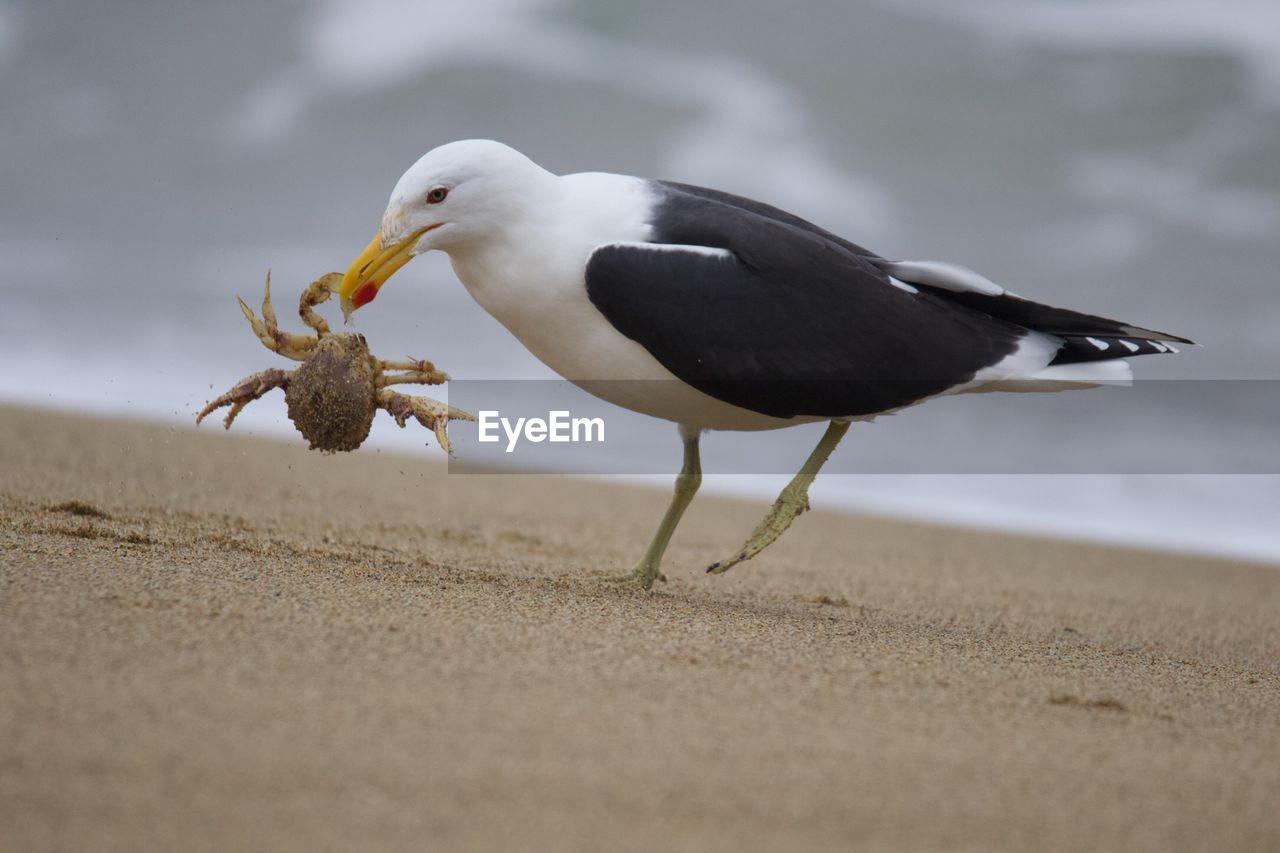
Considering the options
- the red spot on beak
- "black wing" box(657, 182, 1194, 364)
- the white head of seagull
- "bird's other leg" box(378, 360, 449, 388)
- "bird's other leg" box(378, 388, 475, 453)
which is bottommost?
"bird's other leg" box(378, 388, 475, 453)

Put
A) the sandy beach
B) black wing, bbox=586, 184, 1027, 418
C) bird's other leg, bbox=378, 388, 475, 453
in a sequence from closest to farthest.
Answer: the sandy beach → black wing, bbox=586, 184, 1027, 418 → bird's other leg, bbox=378, 388, 475, 453

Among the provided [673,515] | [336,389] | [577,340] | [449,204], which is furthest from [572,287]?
[673,515]

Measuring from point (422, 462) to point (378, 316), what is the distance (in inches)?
201

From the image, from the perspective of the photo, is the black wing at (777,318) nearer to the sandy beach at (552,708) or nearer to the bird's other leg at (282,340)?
the sandy beach at (552,708)

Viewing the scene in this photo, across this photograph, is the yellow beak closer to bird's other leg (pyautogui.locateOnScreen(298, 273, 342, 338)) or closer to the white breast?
the white breast

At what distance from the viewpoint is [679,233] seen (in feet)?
13.0

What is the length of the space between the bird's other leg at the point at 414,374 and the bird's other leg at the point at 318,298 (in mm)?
239

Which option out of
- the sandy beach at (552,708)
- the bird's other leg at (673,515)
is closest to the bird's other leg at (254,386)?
the sandy beach at (552,708)

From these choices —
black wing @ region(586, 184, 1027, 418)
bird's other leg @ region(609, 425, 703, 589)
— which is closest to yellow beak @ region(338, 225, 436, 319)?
black wing @ region(586, 184, 1027, 418)

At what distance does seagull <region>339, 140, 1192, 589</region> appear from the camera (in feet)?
12.6

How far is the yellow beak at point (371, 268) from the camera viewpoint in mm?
3963

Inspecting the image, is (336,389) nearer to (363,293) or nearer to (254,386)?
(254,386)

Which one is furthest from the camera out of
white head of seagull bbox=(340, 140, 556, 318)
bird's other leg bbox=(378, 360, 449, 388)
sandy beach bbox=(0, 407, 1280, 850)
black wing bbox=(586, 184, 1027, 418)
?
bird's other leg bbox=(378, 360, 449, 388)

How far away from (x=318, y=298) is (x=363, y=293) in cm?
51
